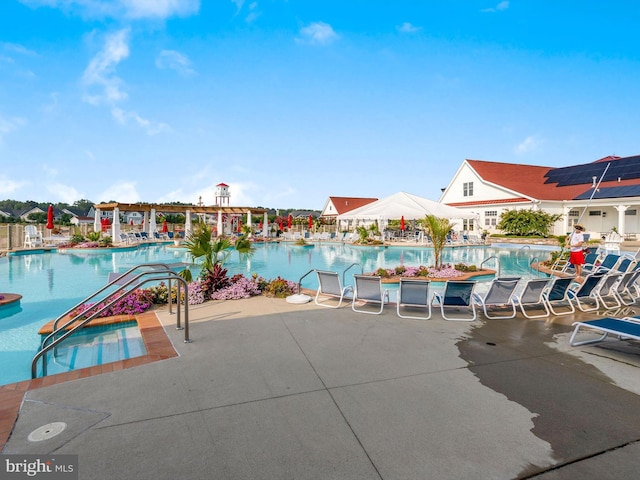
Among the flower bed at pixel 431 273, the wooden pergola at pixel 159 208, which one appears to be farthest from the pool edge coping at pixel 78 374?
the wooden pergola at pixel 159 208

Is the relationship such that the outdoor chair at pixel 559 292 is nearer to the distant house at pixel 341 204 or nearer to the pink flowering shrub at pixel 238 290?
the pink flowering shrub at pixel 238 290

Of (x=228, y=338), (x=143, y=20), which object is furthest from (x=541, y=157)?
(x=228, y=338)

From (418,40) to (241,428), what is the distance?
19182mm

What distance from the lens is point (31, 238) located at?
72.3 feet

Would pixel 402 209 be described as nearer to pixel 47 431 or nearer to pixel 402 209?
pixel 402 209

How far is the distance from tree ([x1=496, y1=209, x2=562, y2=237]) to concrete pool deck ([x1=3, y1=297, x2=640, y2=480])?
80.1 feet

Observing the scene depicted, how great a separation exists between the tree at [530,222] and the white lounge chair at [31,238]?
107 feet

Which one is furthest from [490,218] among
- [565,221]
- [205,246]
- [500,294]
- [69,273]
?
[69,273]

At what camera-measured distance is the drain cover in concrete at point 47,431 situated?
2525 millimetres

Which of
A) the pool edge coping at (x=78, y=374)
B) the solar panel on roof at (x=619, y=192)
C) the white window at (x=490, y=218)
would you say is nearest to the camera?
the pool edge coping at (x=78, y=374)

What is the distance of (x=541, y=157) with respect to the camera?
36688 mm

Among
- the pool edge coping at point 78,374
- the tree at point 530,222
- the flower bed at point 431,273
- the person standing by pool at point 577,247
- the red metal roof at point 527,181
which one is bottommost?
the pool edge coping at point 78,374

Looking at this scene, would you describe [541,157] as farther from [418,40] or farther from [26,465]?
[26,465]

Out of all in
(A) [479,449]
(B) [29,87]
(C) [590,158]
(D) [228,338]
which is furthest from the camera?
(C) [590,158]
